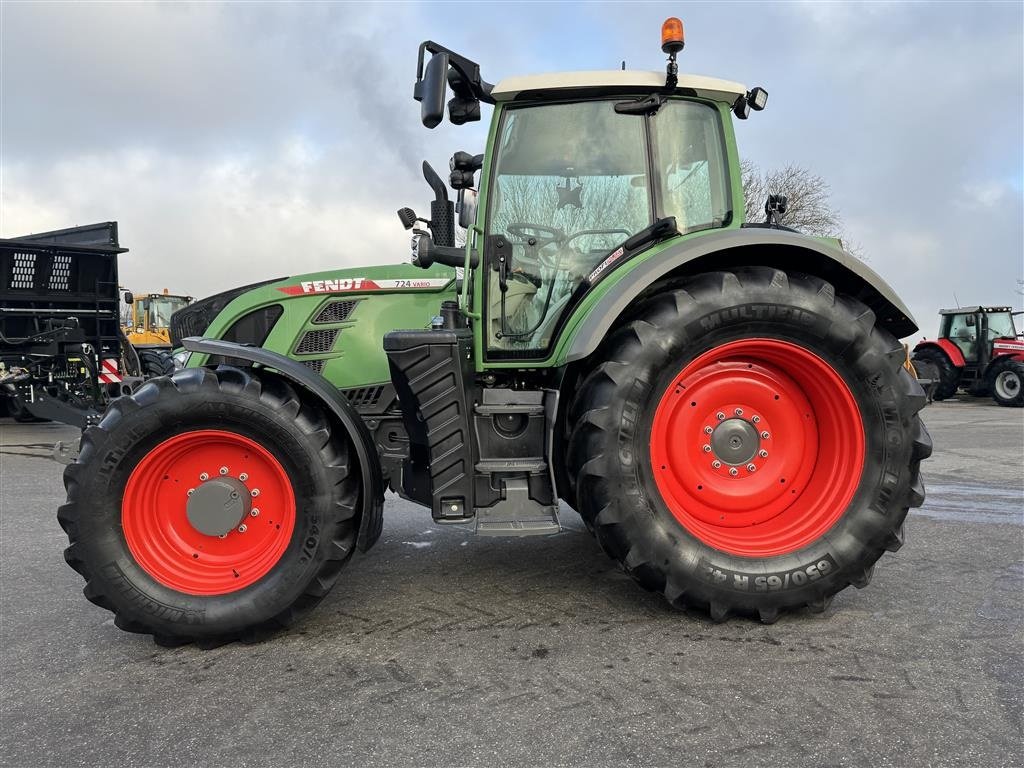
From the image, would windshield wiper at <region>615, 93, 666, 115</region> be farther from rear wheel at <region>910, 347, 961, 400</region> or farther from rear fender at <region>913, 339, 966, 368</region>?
rear fender at <region>913, 339, 966, 368</region>

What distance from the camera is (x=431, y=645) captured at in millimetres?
2689

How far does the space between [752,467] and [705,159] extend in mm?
1425

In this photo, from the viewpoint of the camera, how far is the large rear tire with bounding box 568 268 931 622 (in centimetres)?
276

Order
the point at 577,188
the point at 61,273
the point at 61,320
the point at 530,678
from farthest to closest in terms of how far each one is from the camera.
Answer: the point at 61,273
the point at 61,320
the point at 577,188
the point at 530,678

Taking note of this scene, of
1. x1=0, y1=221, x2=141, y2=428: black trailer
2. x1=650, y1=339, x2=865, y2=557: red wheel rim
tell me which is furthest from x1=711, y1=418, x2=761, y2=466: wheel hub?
x1=0, y1=221, x2=141, y2=428: black trailer

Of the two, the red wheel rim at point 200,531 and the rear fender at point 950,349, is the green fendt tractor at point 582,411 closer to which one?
the red wheel rim at point 200,531

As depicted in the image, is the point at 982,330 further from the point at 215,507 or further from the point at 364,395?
the point at 215,507

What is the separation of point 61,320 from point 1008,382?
722 inches

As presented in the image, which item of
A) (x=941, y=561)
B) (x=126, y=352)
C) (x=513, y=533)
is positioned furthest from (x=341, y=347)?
A: (x=126, y=352)

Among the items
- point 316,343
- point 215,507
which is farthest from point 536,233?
point 215,507

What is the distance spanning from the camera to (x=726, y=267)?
309 cm

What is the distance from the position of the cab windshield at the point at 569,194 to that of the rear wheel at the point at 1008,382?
1590cm

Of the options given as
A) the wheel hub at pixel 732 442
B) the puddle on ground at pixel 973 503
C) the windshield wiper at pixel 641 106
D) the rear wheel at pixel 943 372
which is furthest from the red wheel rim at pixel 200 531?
the rear wheel at pixel 943 372

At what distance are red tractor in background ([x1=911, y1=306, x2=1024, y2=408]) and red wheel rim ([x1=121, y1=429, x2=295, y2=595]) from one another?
1625cm
